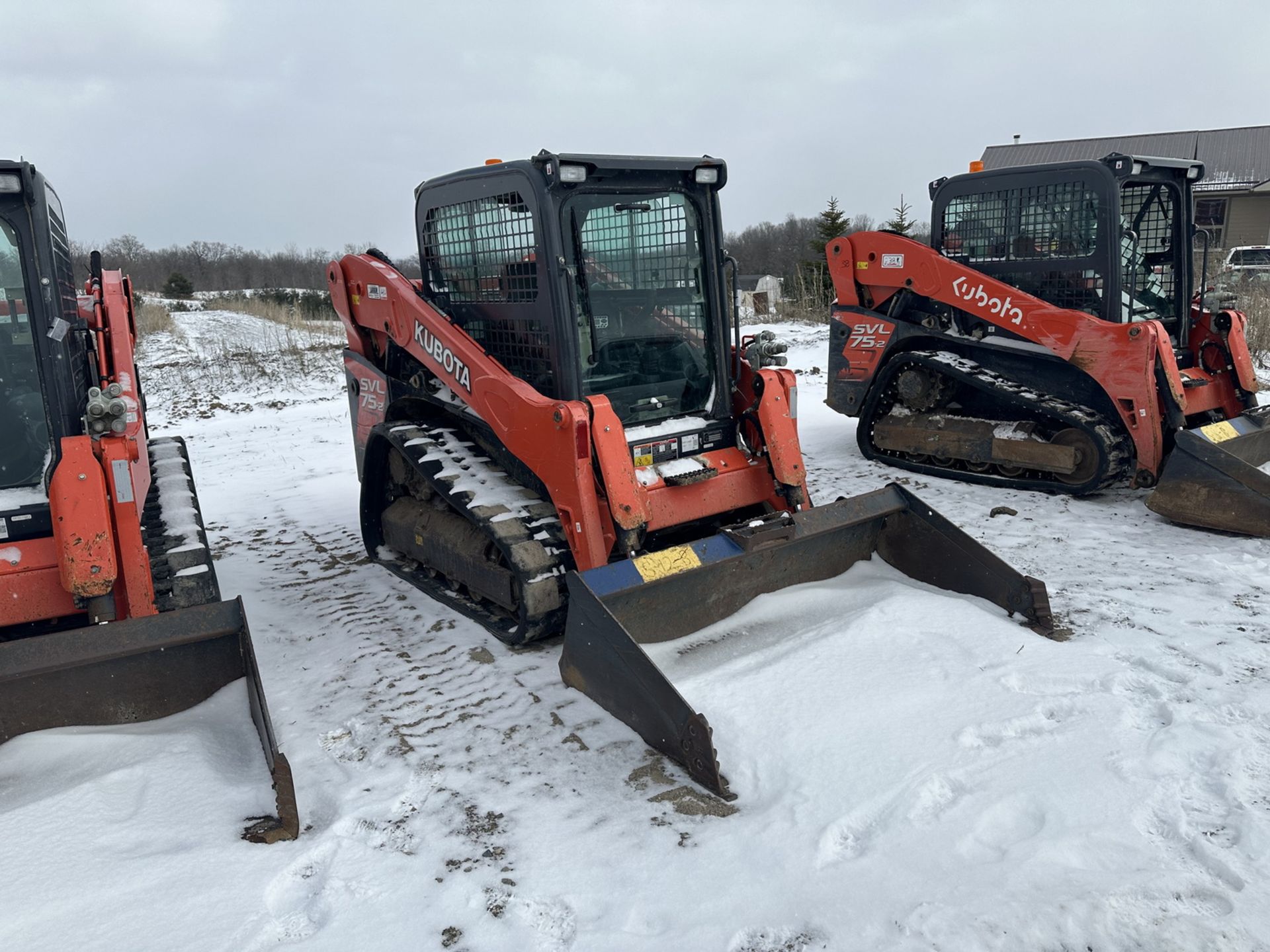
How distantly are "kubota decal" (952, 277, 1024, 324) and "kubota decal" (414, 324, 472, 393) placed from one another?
4.30 metres

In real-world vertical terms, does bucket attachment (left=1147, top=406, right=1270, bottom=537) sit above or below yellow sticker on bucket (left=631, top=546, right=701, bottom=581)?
below

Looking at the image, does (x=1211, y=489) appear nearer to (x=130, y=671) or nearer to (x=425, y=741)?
(x=425, y=741)

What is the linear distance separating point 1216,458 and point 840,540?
9.33ft

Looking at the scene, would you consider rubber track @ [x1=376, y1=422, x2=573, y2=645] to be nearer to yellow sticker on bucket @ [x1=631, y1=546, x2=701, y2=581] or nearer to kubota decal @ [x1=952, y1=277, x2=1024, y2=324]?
yellow sticker on bucket @ [x1=631, y1=546, x2=701, y2=581]

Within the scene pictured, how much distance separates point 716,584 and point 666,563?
32 centimetres

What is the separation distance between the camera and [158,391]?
45.7 ft

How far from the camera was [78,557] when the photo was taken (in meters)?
3.42

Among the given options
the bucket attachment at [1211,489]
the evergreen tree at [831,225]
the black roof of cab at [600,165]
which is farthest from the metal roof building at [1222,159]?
the black roof of cab at [600,165]

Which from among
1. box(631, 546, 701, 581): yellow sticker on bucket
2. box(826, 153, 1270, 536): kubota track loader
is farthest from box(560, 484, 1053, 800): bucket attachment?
box(826, 153, 1270, 536): kubota track loader

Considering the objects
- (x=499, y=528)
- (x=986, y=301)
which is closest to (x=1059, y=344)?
(x=986, y=301)

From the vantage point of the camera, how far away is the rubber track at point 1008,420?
6.36 m

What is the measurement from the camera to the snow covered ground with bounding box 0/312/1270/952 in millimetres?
2428

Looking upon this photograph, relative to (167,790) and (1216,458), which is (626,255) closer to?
(167,790)

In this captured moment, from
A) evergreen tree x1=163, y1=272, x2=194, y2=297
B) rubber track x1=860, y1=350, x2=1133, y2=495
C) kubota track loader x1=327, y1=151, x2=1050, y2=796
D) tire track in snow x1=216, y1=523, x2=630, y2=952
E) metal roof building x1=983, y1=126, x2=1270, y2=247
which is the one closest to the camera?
tire track in snow x1=216, y1=523, x2=630, y2=952
